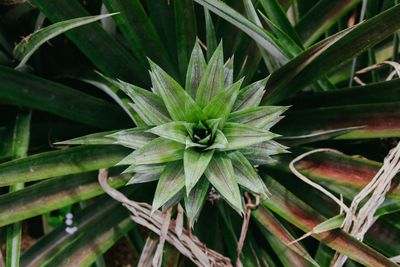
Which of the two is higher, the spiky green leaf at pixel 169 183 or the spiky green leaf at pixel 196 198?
the spiky green leaf at pixel 169 183

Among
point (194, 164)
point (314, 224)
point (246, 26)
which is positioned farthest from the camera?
point (314, 224)

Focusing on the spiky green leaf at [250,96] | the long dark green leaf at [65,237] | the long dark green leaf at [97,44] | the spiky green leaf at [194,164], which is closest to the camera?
the spiky green leaf at [194,164]

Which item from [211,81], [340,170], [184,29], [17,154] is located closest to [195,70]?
[211,81]

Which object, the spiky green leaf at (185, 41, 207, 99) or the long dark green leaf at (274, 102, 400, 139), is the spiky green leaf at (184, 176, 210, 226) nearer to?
the spiky green leaf at (185, 41, 207, 99)

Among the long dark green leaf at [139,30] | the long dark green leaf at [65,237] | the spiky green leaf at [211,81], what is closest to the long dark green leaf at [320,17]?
the long dark green leaf at [139,30]

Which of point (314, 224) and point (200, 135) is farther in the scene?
point (314, 224)

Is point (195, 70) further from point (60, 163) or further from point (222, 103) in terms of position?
point (60, 163)

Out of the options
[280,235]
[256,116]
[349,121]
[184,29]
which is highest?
[184,29]

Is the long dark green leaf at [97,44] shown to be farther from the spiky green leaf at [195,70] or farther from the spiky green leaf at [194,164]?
the spiky green leaf at [194,164]

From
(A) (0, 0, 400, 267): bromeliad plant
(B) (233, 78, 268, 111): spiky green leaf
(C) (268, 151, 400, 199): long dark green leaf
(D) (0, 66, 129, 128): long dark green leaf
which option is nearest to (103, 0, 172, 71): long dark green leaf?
(A) (0, 0, 400, 267): bromeliad plant
